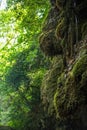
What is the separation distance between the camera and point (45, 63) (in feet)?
60.3

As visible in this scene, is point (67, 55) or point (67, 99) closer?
point (67, 99)

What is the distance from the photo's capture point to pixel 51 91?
896 centimetres

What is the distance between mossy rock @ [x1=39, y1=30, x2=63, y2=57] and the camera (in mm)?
9453

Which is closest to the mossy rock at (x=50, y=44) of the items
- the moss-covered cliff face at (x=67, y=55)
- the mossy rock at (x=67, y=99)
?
the moss-covered cliff face at (x=67, y=55)

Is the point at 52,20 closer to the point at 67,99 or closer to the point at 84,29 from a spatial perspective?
the point at 84,29

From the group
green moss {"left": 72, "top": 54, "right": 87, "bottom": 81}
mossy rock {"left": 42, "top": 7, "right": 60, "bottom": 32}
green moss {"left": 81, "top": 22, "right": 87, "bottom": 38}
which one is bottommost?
green moss {"left": 72, "top": 54, "right": 87, "bottom": 81}

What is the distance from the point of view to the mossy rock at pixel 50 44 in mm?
9453

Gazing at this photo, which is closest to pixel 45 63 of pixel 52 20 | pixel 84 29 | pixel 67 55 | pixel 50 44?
pixel 52 20

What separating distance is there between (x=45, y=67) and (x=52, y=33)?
8.56m

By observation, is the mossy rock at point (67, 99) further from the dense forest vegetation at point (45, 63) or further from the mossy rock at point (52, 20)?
the mossy rock at point (52, 20)

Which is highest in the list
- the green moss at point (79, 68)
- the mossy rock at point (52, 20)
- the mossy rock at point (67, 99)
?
the mossy rock at point (52, 20)

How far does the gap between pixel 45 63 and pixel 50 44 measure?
28.9 feet

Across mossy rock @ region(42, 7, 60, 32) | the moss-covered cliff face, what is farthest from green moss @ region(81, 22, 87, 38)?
mossy rock @ region(42, 7, 60, 32)

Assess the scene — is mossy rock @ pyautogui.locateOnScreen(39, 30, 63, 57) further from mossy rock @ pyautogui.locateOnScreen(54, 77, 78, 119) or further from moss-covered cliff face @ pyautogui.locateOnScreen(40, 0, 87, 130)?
mossy rock @ pyautogui.locateOnScreen(54, 77, 78, 119)
